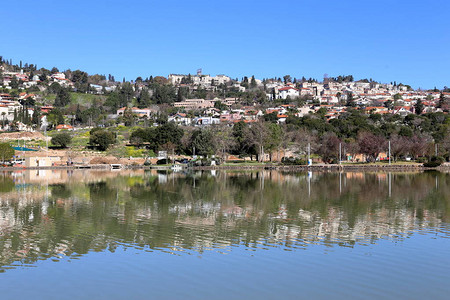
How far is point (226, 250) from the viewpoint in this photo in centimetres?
1463

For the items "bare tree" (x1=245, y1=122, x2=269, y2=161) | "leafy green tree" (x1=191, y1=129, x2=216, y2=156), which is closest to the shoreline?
"bare tree" (x1=245, y1=122, x2=269, y2=161)

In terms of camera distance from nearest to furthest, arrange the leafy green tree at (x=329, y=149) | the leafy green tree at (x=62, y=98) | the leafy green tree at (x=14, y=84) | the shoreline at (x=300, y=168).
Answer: the shoreline at (x=300, y=168), the leafy green tree at (x=329, y=149), the leafy green tree at (x=62, y=98), the leafy green tree at (x=14, y=84)

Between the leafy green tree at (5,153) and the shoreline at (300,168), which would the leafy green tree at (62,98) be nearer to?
the leafy green tree at (5,153)

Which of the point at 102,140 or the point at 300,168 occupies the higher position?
the point at 102,140

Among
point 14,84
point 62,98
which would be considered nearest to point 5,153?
point 62,98

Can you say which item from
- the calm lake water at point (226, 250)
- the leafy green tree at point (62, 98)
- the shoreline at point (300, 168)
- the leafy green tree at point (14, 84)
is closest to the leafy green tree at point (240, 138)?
the shoreline at point (300, 168)

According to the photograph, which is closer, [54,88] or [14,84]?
[54,88]

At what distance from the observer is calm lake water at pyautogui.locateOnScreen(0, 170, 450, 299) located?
436 inches

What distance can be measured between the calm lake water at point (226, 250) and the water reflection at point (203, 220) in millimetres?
53

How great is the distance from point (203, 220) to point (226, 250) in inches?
227

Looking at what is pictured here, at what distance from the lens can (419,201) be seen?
27.1m

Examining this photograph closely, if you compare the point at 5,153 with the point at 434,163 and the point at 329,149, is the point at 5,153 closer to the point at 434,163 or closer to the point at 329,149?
the point at 329,149

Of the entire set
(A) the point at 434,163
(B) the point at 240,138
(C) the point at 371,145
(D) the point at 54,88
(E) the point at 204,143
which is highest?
(D) the point at 54,88

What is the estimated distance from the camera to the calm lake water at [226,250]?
11.1 meters
